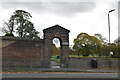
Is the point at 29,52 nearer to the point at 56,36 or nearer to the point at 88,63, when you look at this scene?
the point at 56,36

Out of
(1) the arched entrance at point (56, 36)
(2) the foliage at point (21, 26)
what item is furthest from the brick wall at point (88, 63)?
(2) the foliage at point (21, 26)

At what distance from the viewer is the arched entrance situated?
81.6 ft

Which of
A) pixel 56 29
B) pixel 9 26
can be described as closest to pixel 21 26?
pixel 9 26

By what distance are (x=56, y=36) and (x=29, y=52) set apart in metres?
4.22

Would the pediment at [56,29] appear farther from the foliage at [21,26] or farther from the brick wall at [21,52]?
the foliage at [21,26]

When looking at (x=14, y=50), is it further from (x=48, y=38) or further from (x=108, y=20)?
(x=108, y=20)

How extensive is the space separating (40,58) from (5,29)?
91.8 ft

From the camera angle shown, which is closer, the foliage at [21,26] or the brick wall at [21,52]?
the brick wall at [21,52]

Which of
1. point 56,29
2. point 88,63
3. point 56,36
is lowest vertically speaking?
point 88,63

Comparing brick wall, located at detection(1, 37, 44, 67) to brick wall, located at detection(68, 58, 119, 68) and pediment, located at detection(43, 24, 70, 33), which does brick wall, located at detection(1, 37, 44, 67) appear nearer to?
pediment, located at detection(43, 24, 70, 33)

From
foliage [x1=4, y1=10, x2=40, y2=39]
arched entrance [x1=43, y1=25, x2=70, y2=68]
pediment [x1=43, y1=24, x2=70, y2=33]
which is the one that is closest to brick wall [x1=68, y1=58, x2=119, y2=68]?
arched entrance [x1=43, y1=25, x2=70, y2=68]

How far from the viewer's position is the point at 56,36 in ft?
83.9

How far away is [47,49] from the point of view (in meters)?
25.0

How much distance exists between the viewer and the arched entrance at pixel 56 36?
2488 cm
